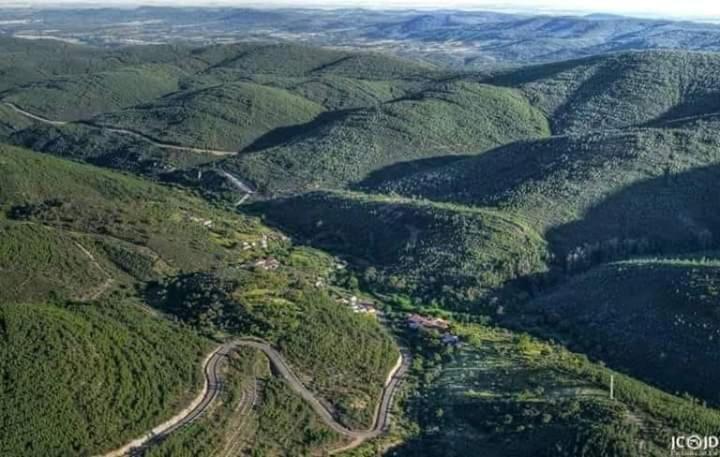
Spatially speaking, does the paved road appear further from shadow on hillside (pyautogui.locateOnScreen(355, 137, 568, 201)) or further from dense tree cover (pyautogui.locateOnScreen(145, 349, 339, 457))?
dense tree cover (pyautogui.locateOnScreen(145, 349, 339, 457))

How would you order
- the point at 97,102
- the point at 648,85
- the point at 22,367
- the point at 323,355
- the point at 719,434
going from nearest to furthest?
the point at 719,434 → the point at 22,367 → the point at 323,355 → the point at 648,85 → the point at 97,102

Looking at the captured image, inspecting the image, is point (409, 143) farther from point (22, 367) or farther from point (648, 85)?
point (22, 367)

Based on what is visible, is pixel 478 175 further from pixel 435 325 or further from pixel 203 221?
pixel 435 325

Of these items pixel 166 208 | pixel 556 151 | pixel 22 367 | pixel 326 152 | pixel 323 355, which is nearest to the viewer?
pixel 22 367

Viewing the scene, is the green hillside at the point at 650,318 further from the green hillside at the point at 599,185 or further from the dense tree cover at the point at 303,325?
the dense tree cover at the point at 303,325

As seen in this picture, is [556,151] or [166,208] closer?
[166,208]

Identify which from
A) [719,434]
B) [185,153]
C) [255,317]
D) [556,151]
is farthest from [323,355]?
[185,153]

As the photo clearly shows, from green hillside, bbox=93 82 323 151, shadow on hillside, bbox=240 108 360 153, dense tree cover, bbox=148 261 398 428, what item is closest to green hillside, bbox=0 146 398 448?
dense tree cover, bbox=148 261 398 428
